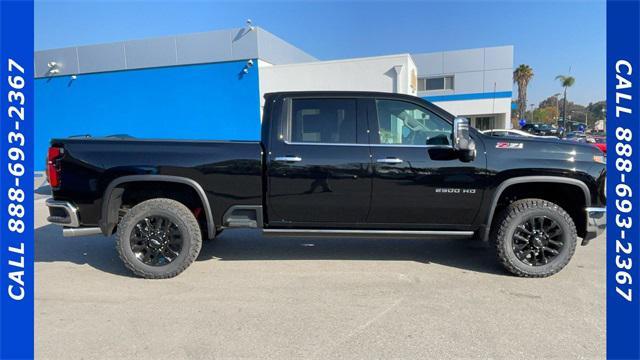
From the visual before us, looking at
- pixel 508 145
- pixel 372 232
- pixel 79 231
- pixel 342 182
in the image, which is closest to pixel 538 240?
pixel 508 145

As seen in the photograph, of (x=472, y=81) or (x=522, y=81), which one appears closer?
(x=472, y=81)

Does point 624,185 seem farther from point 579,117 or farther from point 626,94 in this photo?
point 579,117

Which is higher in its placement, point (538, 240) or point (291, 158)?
point (291, 158)

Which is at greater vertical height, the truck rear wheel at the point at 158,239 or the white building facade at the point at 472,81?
the white building facade at the point at 472,81

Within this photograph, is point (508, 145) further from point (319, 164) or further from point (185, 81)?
point (185, 81)

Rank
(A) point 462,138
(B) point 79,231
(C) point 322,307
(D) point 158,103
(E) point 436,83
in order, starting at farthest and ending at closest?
(E) point 436,83 → (D) point 158,103 → (B) point 79,231 → (A) point 462,138 → (C) point 322,307

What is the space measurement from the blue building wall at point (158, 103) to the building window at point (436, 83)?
16.4 metres

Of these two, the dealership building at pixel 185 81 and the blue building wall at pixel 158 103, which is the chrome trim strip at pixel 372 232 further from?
the blue building wall at pixel 158 103

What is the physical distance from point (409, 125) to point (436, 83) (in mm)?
25971

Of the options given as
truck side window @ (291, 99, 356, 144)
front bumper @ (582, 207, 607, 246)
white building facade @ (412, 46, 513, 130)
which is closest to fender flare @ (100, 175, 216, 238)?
truck side window @ (291, 99, 356, 144)

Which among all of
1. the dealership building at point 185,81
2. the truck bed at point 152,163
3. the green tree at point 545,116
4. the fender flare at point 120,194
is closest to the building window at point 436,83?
the dealership building at point 185,81

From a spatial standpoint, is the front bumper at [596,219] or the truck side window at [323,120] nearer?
the front bumper at [596,219]

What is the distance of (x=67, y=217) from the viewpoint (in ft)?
13.6

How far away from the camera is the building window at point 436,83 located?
2795 cm
